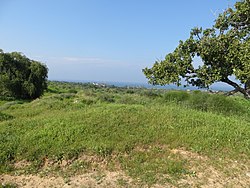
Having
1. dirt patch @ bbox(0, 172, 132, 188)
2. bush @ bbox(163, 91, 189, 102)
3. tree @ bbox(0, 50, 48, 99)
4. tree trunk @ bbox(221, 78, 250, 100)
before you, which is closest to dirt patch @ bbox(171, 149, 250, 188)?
dirt patch @ bbox(0, 172, 132, 188)

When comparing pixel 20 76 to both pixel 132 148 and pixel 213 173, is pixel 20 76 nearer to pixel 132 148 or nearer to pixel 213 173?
pixel 132 148

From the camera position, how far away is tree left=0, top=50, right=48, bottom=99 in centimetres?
2308

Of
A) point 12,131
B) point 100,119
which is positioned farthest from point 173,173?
point 12,131

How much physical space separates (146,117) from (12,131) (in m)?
4.09

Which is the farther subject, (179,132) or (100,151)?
(179,132)

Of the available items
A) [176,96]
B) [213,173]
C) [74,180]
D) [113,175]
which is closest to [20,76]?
[176,96]

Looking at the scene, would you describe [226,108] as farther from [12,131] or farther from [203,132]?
[12,131]

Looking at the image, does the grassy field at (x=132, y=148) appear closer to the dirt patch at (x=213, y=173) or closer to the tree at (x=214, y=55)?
the dirt patch at (x=213, y=173)

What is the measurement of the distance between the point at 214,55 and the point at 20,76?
896 inches

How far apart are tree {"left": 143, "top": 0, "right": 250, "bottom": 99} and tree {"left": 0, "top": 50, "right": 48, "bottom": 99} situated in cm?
2141

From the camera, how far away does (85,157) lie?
513cm

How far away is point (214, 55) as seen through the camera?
523cm

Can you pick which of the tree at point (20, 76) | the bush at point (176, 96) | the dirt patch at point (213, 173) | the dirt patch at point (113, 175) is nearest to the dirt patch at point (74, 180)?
the dirt patch at point (113, 175)

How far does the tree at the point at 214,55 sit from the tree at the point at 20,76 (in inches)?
843
